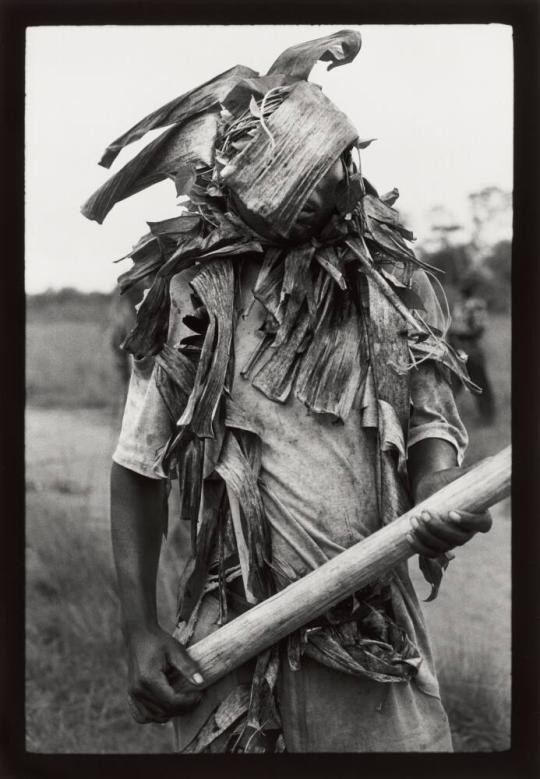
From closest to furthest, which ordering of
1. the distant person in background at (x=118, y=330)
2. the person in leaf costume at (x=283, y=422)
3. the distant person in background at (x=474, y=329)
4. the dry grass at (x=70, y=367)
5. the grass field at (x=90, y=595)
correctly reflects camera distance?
the person in leaf costume at (x=283, y=422) → the grass field at (x=90, y=595) → the distant person in background at (x=118, y=330) → the dry grass at (x=70, y=367) → the distant person in background at (x=474, y=329)

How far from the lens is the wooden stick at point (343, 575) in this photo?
69.1 inches

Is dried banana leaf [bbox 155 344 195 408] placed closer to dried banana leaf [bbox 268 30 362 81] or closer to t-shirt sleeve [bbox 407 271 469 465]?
t-shirt sleeve [bbox 407 271 469 465]

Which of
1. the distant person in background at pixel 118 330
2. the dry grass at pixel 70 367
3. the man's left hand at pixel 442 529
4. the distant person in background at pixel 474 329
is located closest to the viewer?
the man's left hand at pixel 442 529

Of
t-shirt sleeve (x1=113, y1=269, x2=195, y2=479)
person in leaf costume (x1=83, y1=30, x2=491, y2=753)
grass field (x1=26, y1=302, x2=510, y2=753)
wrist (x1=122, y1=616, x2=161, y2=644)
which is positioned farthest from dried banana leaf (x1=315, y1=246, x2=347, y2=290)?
grass field (x1=26, y1=302, x2=510, y2=753)

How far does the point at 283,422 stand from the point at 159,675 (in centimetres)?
47

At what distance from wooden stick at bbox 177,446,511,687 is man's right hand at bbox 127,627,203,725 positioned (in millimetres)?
52

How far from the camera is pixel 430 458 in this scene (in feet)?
6.14

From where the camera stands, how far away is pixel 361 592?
1.87 metres

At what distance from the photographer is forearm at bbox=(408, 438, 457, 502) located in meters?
1.86

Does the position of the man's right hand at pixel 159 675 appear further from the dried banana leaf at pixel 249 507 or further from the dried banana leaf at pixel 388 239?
the dried banana leaf at pixel 388 239

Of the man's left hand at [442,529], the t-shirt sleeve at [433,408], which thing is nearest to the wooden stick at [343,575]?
the man's left hand at [442,529]

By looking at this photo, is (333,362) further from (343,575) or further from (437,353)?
(343,575)

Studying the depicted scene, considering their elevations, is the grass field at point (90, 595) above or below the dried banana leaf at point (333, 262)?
below
